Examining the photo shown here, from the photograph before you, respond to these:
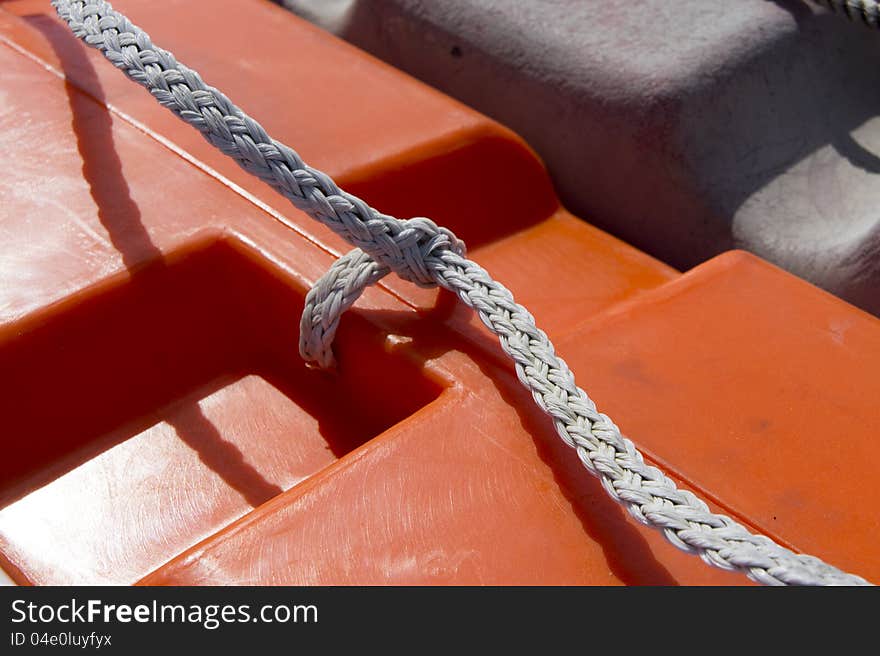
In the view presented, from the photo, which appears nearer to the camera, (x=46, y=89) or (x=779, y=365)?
(x=779, y=365)

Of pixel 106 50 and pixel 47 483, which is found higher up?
pixel 106 50

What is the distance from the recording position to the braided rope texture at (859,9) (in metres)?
1.20

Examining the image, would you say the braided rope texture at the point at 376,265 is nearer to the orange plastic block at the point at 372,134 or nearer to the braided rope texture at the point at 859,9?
the orange plastic block at the point at 372,134

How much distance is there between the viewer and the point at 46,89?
1.18m

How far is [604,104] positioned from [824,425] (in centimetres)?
56

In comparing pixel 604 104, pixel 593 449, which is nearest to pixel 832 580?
pixel 593 449

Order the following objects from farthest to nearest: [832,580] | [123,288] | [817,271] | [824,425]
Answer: [817,271] < [123,288] < [824,425] < [832,580]

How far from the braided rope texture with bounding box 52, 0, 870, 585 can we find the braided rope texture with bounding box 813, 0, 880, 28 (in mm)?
635

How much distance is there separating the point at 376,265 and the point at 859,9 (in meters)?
0.72

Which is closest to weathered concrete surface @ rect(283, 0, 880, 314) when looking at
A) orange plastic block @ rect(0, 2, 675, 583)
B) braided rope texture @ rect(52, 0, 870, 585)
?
orange plastic block @ rect(0, 2, 675, 583)

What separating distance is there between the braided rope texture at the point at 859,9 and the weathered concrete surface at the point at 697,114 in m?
0.06

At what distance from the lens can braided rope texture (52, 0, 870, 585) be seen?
0.71 metres

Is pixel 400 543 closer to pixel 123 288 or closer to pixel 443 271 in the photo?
pixel 443 271

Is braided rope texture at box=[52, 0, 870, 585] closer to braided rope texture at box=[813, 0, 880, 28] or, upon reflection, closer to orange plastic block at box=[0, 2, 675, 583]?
orange plastic block at box=[0, 2, 675, 583]
